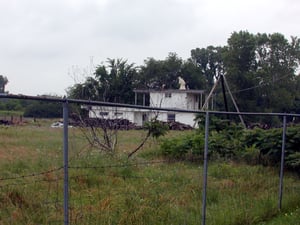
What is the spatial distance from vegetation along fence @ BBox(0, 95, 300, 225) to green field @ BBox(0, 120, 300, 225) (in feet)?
0.05

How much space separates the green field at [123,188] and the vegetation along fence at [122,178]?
0.05ft

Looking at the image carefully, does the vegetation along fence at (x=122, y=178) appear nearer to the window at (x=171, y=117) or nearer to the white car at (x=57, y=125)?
the white car at (x=57, y=125)

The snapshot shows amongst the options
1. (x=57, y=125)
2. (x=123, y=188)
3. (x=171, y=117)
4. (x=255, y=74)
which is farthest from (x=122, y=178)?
(x=255, y=74)

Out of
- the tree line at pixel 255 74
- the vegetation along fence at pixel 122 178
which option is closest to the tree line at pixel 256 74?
the tree line at pixel 255 74

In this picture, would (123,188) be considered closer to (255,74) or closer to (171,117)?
(171,117)

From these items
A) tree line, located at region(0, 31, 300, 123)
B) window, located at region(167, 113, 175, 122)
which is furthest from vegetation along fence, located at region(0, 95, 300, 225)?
tree line, located at region(0, 31, 300, 123)

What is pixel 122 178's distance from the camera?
654 cm

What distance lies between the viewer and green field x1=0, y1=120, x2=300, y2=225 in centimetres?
493

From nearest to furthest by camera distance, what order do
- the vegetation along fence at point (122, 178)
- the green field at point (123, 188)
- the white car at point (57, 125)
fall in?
the white car at point (57, 125)
the vegetation along fence at point (122, 178)
the green field at point (123, 188)

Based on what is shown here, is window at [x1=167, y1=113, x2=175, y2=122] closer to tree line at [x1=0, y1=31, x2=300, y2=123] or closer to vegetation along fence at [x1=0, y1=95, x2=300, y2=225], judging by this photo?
vegetation along fence at [x1=0, y1=95, x2=300, y2=225]

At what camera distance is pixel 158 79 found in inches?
2591

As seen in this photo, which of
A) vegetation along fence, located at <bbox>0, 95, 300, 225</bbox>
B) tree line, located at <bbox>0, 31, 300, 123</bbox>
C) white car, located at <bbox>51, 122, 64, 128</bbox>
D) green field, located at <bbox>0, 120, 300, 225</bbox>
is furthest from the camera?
tree line, located at <bbox>0, 31, 300, 123</bbox>

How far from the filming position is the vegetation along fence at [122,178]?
4.59 metres

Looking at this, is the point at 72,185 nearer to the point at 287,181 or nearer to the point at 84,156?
the point at 84,156
